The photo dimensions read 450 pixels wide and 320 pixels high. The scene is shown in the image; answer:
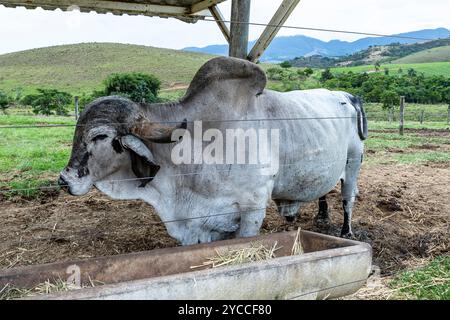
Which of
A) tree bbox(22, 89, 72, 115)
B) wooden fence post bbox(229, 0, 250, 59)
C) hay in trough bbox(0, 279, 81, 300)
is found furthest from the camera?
tree bbox(22, 89, 72, 115)

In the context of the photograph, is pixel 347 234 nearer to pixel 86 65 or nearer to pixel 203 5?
pixel 203 5

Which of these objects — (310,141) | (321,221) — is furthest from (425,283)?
(321,221)

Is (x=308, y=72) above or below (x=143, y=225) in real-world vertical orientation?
above

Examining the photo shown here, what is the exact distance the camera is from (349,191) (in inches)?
233

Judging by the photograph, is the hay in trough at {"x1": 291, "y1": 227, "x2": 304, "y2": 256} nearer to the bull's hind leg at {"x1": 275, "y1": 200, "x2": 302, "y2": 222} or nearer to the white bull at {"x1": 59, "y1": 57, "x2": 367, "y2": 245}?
the white bull at {"x1": 59, "y1": 57, "x2": 367, "y2": 245}

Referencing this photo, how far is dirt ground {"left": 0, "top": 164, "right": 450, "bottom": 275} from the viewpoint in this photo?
16.4 feet

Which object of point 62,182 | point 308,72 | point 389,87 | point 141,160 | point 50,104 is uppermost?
point 308,72

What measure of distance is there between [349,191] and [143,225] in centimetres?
245

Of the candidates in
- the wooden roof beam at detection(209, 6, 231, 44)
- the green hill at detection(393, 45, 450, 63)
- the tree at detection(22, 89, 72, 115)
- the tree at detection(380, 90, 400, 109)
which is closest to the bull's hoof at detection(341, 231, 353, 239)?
the wooden roof beam at detection(209, 6, 231, 44)

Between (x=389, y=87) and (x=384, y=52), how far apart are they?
65959mm

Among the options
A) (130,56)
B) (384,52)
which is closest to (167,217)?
(130,56)

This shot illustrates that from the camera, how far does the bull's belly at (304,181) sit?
15.4 feet

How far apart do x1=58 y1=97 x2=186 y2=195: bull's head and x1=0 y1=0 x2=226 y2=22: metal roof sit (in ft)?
7.13
